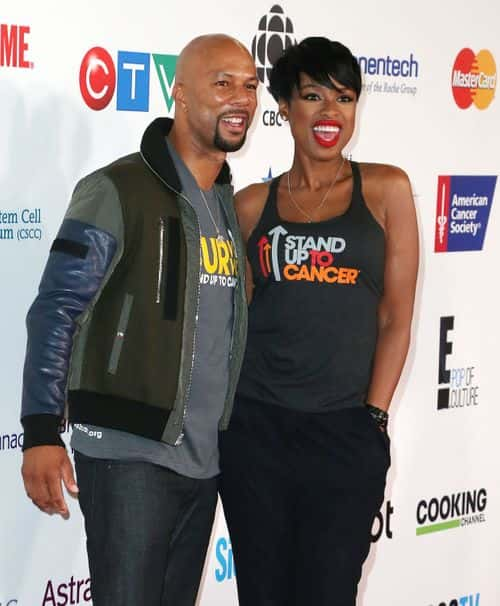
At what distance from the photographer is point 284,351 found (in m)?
2.21

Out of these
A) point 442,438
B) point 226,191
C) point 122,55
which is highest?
point 122,55

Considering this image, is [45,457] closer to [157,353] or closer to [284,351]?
[157,353]

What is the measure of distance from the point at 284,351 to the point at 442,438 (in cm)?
139

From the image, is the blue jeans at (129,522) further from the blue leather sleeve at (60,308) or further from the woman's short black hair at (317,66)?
the woman's short black hair at (317,66)

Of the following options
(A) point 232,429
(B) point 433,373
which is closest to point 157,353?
(A) point 232,429

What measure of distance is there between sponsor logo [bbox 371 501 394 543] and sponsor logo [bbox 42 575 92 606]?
96 cm

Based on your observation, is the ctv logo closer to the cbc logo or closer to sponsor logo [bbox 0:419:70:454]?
the cbc logo

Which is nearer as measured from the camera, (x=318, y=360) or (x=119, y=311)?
(x=119, y=311)

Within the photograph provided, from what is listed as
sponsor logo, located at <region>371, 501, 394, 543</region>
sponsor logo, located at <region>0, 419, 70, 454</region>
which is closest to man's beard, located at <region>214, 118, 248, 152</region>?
sponsor logo, located at <region>0, 419, 70, 454</region>

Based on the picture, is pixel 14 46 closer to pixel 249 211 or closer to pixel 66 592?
pixel 249 211

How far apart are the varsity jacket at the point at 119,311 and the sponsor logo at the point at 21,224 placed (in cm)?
53

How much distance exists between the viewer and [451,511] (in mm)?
3545

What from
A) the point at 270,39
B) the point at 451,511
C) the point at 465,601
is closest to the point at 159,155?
the point at 270,39

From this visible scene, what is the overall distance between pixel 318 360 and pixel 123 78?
2.88ft
